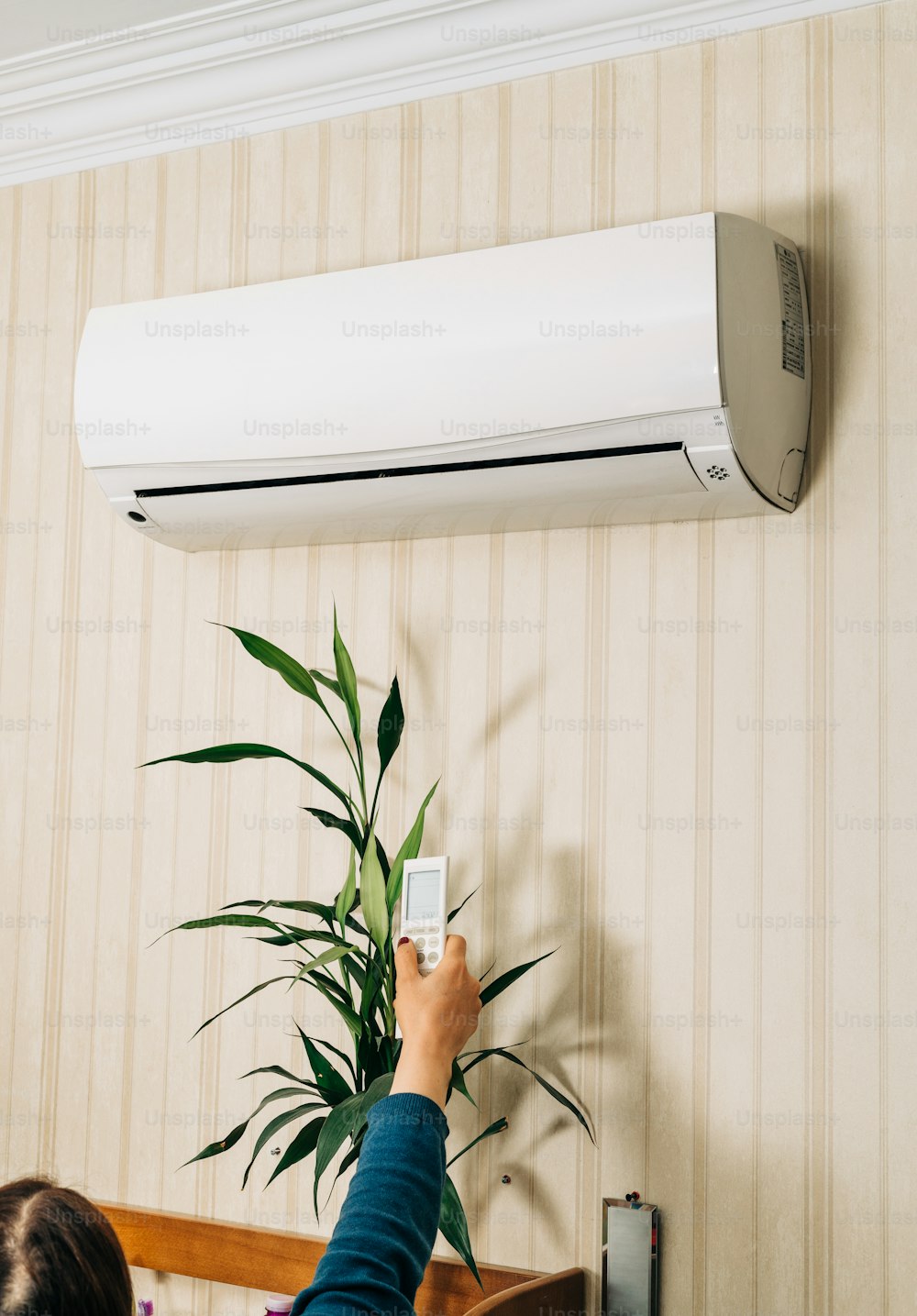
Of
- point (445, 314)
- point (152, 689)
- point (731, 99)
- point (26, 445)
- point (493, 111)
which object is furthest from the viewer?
point (26, 445)

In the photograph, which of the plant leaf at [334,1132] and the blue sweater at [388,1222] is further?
the plant leaf at [334,1132]

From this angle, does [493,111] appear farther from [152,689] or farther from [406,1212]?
[406,1212]

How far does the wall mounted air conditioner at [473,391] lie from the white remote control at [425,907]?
19.6 inches

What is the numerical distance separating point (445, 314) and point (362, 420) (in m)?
0.17

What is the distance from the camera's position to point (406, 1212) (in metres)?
0.98

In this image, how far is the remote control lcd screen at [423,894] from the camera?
155 centimetres

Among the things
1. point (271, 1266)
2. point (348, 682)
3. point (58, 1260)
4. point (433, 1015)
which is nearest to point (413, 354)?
point (348, 682)

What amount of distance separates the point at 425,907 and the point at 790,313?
2.94 feet

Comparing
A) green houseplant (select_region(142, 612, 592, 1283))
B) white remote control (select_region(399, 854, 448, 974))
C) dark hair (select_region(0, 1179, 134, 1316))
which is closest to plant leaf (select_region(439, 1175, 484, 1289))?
green houseplant (select_region(142, 612, 592, 1283))

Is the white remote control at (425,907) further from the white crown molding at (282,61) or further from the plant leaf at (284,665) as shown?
the white crown molding at (282,61)

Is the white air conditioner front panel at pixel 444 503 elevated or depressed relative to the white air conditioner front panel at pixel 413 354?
depressed

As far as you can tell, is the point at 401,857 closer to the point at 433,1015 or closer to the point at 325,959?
the point at 325,959

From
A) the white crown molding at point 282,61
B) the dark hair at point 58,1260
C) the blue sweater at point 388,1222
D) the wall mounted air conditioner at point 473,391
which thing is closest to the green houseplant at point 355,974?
the wall mounted air conditioner at point 473,391

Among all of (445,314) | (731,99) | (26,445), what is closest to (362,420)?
(445,314)
